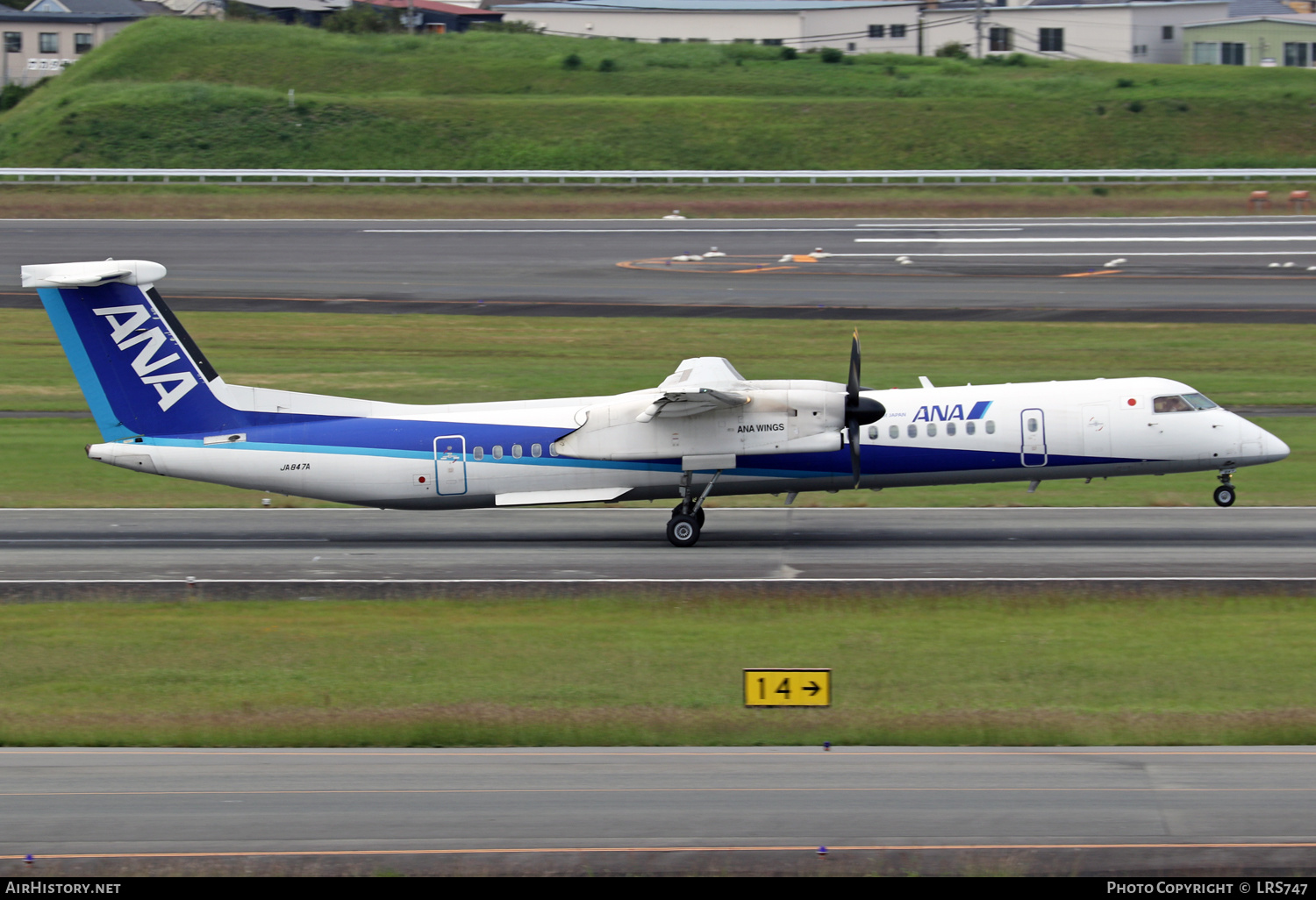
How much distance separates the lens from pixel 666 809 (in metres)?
15.4

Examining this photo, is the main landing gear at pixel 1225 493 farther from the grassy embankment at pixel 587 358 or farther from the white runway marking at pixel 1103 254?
the white runway marking at pixel 1103 254

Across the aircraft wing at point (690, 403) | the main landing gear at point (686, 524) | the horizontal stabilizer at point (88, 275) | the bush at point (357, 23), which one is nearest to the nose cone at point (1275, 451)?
the aircraft wing at point (690, 403)

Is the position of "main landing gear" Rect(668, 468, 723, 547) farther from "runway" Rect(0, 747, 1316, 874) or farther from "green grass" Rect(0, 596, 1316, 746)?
"runway" Rect(0, 747, 1316, 874)

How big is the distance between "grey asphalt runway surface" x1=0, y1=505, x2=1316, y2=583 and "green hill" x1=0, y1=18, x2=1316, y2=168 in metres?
56.5

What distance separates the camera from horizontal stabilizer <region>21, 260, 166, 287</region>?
2719 centimetres

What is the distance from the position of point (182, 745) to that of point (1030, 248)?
174 ft


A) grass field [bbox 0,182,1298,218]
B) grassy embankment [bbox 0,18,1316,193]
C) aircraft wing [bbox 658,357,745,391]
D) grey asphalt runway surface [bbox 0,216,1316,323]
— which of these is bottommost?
→ aircraft wing [bbox 658,357,745,391]

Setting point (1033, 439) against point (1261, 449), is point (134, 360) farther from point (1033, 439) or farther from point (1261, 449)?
point (1261, 449)

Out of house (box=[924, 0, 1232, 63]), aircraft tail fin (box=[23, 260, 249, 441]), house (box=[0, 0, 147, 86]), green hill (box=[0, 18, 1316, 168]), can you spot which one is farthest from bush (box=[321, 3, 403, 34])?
aircraft tail fin (box=[23, 260, 249, 441])

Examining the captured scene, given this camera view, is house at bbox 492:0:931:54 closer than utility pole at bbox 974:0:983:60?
No

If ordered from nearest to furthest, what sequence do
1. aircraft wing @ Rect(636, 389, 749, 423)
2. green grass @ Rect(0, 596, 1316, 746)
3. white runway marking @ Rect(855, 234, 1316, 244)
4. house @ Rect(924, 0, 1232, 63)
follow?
green grass @ Rect(0, 596, 1316, 746), aircraft wing @ Rect(636, 389, 749, 423), white runway marking @ Rect(855, 234, 1316, 244), house @ Rect(924, 0, 1232, 63)

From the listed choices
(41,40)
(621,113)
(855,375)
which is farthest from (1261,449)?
(41,40)

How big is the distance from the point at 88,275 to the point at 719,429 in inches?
504
